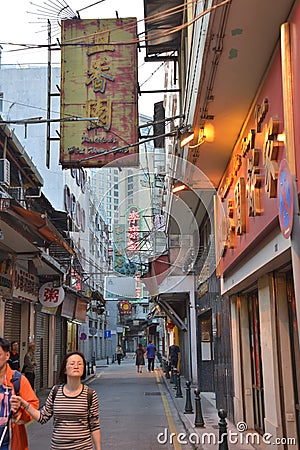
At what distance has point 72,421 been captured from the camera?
490cm

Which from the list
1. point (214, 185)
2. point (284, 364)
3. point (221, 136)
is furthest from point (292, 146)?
point (214, 185)

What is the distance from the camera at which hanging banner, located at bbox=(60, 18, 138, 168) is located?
36.5 feet

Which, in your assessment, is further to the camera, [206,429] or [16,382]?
[206,429]

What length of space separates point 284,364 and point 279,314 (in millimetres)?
709

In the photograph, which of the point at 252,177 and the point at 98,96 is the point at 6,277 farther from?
the point at 252,177

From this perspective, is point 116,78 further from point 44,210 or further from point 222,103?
point 44,210

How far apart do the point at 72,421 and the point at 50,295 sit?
1570 centimetres

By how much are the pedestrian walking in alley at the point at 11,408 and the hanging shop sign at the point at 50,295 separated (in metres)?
15.7

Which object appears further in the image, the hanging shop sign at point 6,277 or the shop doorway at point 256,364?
the hanging shop sign at point 6,277

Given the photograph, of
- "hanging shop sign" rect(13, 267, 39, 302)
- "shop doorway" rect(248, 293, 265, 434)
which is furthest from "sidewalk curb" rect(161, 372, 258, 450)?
"hanging shop sign" rect(13, 267, 39, 302)

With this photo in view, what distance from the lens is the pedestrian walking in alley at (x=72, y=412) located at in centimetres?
485

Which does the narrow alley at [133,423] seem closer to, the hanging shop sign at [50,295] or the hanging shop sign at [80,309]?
the hanging shop sign at [50,295]

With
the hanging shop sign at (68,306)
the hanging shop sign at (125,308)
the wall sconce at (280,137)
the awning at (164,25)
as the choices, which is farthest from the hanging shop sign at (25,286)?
the hanging shop sign at (125,308)

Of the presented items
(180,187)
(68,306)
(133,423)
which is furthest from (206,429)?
(68,306)
